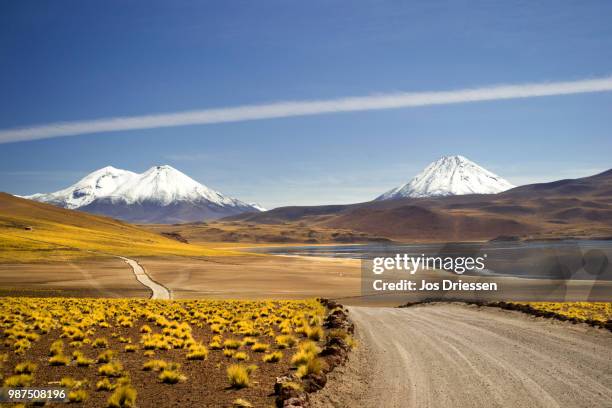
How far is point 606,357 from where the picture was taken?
14070 millimetres

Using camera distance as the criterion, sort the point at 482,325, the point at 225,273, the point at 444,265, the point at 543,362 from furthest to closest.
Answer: the point at 444,265, the point at 225,273, the point at 482,325, the point at 543,362

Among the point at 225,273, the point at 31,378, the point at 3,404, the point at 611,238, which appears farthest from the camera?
the point at 611,238

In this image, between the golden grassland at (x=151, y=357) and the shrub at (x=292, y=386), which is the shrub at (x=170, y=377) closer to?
the golden grassland at (x=151, y=357)

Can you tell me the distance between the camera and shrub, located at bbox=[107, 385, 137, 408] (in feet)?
32.2

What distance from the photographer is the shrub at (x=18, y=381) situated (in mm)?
11094

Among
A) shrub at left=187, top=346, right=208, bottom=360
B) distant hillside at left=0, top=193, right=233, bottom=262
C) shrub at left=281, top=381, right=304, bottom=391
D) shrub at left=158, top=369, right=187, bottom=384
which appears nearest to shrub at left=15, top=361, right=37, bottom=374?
shrub at left=158, top=369, right=187, bottom=384

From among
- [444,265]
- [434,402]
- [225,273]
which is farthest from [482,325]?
[444,265]

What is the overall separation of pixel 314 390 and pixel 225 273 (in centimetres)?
5830

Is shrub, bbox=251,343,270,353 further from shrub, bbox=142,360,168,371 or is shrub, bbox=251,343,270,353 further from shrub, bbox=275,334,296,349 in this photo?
shrub, bbox=142,360,168,371

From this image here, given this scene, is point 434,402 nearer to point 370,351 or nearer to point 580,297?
point 370,351

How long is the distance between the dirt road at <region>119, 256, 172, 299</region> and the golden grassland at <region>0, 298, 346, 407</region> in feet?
65.4

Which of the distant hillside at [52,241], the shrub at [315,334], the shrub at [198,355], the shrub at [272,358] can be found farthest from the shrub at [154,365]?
the distant hillside at [52,241]

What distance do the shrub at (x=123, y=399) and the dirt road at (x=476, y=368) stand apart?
396 cm

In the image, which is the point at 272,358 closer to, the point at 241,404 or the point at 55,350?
the point at 241,404
